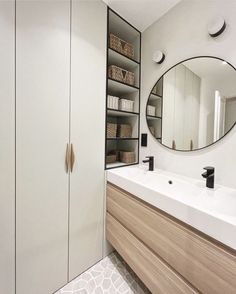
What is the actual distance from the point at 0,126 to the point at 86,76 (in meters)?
0.78

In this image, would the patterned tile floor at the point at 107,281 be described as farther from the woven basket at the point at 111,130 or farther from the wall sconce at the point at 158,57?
the wall sconce at the point at 158,57

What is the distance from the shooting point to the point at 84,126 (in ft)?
4.67

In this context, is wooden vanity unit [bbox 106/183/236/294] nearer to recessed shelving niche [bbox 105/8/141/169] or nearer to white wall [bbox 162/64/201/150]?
recessed shelving niche [bbox 105/8/141/169]

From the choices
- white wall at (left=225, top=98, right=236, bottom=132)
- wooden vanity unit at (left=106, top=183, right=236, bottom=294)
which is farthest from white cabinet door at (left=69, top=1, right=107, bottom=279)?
white wall at (left=225, top=98, right=236, bottom=132)

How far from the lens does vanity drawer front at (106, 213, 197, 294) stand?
0.93m

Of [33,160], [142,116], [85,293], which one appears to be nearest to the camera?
[33,160]

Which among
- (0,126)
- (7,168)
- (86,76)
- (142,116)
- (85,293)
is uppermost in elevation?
(86,76)

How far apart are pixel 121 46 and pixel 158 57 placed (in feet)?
1.45

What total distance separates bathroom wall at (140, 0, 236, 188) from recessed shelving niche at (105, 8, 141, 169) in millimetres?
89

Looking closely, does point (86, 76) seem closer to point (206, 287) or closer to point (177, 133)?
point (177, 133)

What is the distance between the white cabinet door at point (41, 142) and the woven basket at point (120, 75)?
1.67ft

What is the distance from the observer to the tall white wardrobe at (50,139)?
105 centimetres

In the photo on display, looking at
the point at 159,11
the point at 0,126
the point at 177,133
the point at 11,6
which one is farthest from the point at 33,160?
the point at 159,11

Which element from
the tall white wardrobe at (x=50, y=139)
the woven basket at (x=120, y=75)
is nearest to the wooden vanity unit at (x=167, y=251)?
the tall white wardrobe at (x=50, y=139)
